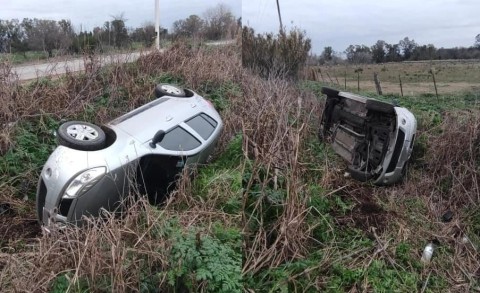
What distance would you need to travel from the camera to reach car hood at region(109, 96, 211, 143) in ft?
13.6

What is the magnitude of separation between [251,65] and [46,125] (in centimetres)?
256

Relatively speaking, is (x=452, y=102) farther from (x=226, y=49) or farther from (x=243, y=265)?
(x=243, y=265)

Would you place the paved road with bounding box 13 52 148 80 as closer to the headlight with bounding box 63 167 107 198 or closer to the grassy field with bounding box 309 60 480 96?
the grassy field with bounding box 309 60 480 96

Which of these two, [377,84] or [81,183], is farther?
[377,84]

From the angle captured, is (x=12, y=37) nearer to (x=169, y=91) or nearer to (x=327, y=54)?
(x=169, y=91)

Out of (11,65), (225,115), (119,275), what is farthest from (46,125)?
(119,275)

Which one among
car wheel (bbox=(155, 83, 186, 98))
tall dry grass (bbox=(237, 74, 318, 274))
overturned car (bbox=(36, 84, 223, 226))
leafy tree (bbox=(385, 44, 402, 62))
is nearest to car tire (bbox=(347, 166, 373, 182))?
tall dry grass (bbox=(237, 74, 318, 274))

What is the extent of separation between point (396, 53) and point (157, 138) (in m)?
4.49

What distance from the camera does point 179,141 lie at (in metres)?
4.23

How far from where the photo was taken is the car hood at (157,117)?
413 cm

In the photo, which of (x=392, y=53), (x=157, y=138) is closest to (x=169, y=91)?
(x=157, y=138)

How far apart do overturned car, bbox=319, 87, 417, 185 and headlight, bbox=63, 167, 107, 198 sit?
2849 mm

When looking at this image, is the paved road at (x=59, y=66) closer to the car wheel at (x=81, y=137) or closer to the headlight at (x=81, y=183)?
the car wheel at (x=81, y=137)

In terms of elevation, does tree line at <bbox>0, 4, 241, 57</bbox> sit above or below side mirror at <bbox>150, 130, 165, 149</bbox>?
above
